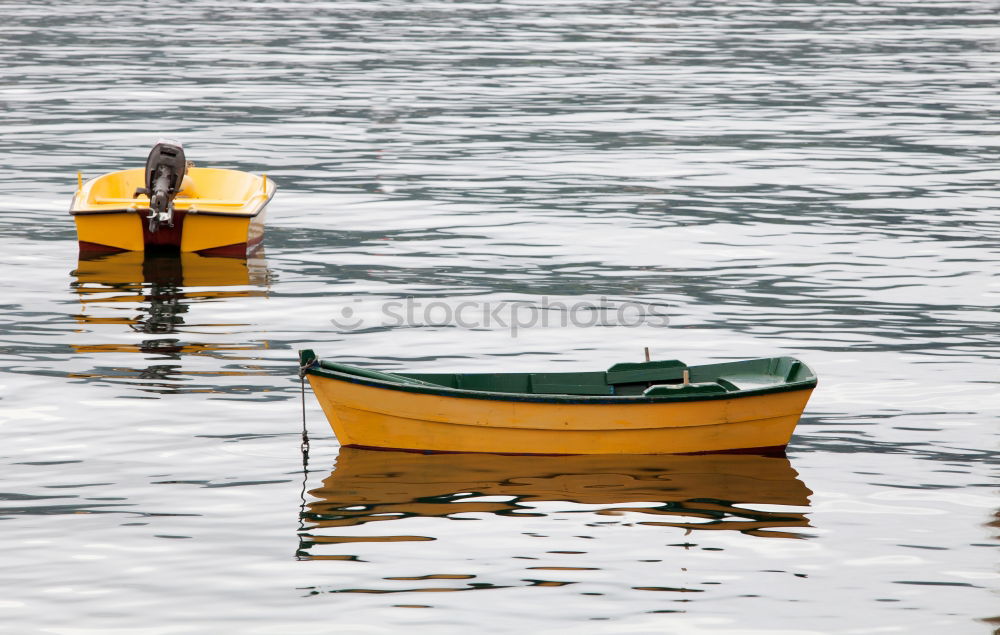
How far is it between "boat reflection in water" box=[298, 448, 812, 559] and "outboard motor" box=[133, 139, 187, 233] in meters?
10.1

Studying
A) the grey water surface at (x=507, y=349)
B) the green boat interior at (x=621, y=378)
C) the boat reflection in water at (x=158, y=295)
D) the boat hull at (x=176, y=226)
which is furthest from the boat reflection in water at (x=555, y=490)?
the boat hull at (x=176, y=226)

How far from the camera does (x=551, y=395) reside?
1364 centimetres

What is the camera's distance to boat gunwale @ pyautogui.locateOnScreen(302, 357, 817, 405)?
44.2ft

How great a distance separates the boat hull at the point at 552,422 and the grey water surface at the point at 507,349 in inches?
8.4

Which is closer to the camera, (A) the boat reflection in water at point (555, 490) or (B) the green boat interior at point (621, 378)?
(A) the boat reflection in water at point (555, 490)

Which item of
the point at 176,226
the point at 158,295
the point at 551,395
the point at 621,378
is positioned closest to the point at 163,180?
the point at 176,226

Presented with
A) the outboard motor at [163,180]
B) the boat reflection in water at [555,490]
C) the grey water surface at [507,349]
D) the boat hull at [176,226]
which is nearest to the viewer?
the grey water surface at [507,349]

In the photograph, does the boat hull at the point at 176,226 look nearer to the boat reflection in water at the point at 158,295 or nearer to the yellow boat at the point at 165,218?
the yellow boat at the point at 165,218

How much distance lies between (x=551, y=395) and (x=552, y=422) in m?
0.26

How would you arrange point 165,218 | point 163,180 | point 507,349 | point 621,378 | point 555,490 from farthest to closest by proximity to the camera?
point 163,180 < point 165,218 < point 507,349 < point 621,378 < point 555,490

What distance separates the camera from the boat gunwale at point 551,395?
530 inches

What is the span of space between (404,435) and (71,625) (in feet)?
14.6

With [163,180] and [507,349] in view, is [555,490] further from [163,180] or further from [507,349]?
[163,180]

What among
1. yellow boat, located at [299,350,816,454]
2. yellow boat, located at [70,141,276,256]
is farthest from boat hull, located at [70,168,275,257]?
yellow boat, located at [299,350,816,454]
